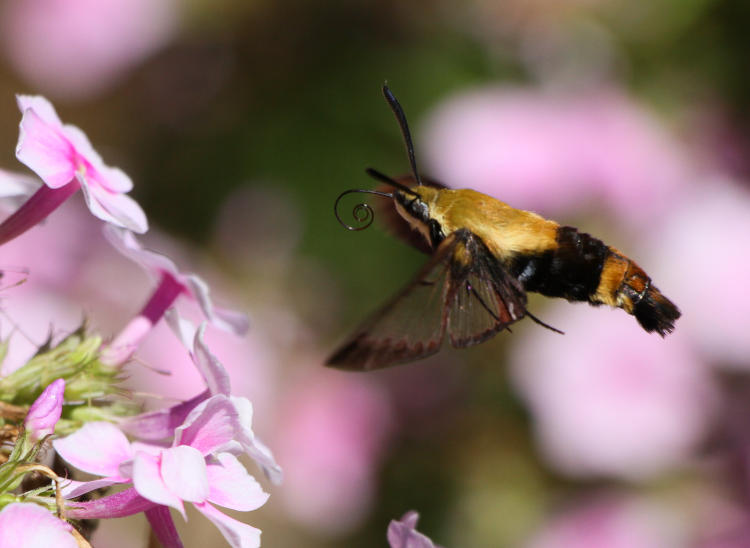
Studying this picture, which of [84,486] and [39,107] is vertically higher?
[39,107]

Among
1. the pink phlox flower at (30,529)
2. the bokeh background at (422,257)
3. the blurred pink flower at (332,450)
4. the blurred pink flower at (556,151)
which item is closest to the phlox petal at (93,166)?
the pink phlox flower at (30,529)

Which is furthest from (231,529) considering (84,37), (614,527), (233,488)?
(84,37)

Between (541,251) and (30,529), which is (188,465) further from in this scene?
(541,251)

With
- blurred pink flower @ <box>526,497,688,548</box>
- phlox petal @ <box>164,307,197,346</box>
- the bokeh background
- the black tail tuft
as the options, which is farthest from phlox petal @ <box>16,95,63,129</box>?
blurred pink flower @ <box>526,497,688,548</box>

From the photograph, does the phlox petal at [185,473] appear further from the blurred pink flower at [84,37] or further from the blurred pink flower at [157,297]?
the blurred pink flower at [84,37]

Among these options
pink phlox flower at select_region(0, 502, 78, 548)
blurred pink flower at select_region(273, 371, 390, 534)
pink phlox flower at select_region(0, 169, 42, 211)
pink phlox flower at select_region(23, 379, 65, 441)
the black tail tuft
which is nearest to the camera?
pink phlox flower at select_region(0, 502, 78, 548)

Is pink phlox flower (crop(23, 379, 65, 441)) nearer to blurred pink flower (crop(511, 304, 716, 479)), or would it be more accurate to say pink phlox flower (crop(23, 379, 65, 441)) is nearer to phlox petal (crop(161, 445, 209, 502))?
phlox petal (crop(161, 445, 209, 502))

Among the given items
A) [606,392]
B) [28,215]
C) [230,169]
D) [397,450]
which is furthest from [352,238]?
[28,215]
